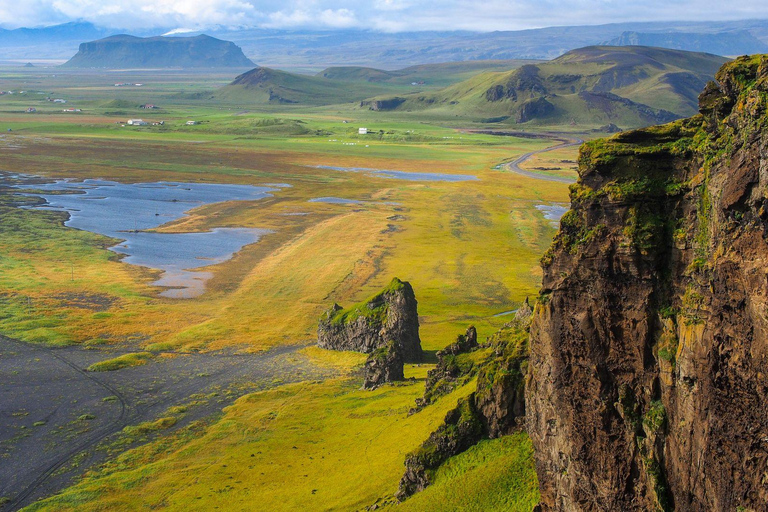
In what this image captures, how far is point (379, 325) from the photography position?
3019 inches

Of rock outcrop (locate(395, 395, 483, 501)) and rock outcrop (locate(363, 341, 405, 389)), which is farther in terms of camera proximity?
rock outcrop (locate(363, 341, 405, 389))

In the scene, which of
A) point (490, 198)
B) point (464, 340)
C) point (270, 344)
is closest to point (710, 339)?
point (464, 340)

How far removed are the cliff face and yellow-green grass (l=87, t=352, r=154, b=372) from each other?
52705mm

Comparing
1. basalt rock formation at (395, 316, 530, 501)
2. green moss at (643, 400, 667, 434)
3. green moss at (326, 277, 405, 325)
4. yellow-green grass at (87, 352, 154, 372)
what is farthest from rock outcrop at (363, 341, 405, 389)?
green moss at (643, 400, 667, 434)

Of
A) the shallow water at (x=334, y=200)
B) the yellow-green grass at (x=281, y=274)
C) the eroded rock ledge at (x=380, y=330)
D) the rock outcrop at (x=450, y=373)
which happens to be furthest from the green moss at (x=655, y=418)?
the shallow water at (x=334, y=200)

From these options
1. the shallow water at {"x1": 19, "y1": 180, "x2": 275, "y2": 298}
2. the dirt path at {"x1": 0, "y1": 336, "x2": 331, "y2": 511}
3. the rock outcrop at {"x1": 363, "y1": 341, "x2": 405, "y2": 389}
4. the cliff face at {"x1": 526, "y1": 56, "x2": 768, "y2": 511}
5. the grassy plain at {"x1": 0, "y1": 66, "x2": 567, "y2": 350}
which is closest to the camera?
the cliff face at {"x1": 526, "y1": 56, "x2": 768, "y2": 511}

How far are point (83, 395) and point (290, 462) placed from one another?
2502 cm

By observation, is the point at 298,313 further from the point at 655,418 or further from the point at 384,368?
the point at 655,418

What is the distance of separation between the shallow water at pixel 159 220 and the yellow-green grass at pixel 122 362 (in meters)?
23.4

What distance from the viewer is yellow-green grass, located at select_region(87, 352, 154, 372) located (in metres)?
74.5

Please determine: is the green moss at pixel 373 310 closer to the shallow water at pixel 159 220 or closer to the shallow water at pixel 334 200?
the shallow water at pixel 159 220

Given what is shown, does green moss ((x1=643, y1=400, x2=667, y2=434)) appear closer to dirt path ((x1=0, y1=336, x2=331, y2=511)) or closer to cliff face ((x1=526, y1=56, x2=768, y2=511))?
cliff face ((x1=526, y1=56, x2=768, y2=511))

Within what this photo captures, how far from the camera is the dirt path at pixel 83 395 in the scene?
5428 cm

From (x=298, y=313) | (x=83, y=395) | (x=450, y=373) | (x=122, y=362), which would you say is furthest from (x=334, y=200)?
(x=450, y=373)
